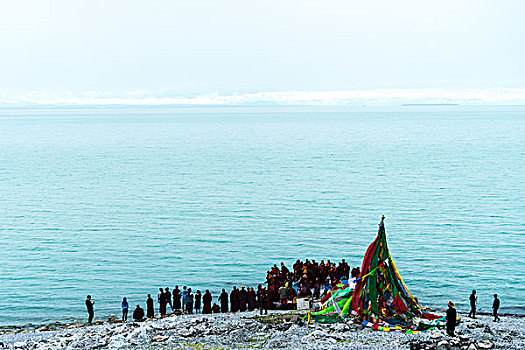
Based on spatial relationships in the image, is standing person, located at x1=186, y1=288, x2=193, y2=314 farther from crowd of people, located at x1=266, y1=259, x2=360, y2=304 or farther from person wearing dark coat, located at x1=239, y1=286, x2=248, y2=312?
crowd of people, located at x1=266, y1=259, x2=360, y2=304

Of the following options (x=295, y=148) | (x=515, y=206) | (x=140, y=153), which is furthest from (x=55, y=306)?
(x=295, y=148)

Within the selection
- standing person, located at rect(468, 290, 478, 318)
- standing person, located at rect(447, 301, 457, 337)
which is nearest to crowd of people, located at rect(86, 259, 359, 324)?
standing person, located at rect(468, 290, 478, 318)

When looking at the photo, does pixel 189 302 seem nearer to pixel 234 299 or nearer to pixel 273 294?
pixel 234 299

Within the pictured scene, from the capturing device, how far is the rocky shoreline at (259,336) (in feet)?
72.3

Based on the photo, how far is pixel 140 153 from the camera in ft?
423

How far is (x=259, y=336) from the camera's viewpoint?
23.2 meters

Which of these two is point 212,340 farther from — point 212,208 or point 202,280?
point 212,208

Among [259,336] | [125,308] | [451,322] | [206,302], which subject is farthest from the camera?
Result: [206,302]

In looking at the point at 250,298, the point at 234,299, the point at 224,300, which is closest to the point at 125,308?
the point at 224,300

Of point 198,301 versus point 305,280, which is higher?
point 305,280

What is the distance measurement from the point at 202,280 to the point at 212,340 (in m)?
14.6

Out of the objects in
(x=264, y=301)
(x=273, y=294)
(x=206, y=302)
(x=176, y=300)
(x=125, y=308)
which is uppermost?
(x=264, y=301)

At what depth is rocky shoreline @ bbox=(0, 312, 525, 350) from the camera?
867 inches

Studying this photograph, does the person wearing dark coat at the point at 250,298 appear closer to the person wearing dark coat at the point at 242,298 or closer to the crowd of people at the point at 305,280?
the person wearing dark coat at the point at 242,298
